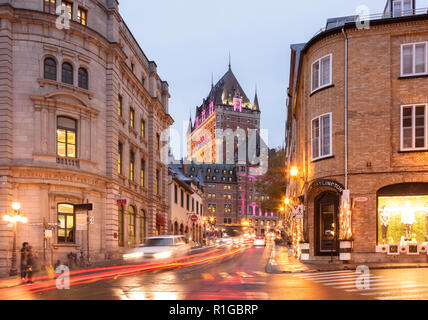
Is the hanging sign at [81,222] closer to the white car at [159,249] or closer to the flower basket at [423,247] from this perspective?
the white car at [159,249]

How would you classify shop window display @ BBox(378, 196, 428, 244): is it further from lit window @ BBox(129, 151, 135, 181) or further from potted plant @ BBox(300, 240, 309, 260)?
lit window @ BBox(129, 151, 135, 181)

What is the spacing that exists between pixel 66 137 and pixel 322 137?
51.0 feet

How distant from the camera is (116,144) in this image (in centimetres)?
3450

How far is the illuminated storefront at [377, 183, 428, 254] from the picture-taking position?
2434 cm

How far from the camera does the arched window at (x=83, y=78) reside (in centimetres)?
3133

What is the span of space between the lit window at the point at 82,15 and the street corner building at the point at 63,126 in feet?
0.23

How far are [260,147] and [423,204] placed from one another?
568ft

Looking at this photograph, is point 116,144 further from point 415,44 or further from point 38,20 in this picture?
point 415,44

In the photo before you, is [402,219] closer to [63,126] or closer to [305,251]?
[305,251]

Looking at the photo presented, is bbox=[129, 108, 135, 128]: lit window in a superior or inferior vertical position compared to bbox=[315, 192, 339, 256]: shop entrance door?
superior

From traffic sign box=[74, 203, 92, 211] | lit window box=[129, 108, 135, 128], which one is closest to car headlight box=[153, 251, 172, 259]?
traffic sign box=[74, 203, 92, 211]

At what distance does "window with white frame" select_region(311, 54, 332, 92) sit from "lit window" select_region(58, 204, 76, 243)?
16.6m

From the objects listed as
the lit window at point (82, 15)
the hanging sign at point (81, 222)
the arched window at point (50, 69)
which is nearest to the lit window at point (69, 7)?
the lit window at point (82, 15)

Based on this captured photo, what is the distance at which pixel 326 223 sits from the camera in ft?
93.1
